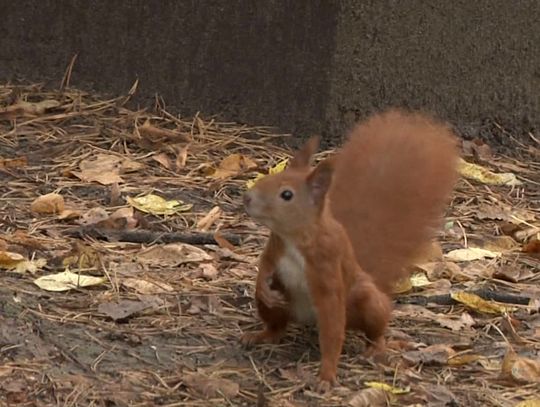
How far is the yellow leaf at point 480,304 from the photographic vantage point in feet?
11.3

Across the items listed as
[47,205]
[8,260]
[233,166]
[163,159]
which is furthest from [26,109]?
[8,260]

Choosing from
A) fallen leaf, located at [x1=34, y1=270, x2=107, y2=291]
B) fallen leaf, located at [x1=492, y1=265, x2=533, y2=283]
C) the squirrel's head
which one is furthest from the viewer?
fallen leaf, located at [x1=492, y1=265, x2=533, y2=283]

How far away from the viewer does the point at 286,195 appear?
110 inches

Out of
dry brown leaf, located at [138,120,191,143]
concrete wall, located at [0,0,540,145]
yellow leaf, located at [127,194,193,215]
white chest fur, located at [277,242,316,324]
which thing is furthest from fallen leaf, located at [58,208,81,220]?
white chest fur, located at [277,242,316,324]

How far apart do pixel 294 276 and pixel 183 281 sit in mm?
688

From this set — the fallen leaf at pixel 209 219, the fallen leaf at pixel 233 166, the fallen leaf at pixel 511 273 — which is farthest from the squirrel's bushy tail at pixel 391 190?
the fallen leaf at pixel 233 166

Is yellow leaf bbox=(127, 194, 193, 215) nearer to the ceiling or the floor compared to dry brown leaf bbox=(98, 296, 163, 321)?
nearer to the floor

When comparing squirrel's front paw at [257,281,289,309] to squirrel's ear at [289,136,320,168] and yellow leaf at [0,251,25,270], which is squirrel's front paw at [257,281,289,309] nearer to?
squirrel's ear at [289,136,320,168]

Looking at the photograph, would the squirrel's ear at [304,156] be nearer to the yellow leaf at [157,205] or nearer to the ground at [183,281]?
the ground at [183,281]

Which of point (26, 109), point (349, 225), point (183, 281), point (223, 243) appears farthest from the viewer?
point (26, 109)

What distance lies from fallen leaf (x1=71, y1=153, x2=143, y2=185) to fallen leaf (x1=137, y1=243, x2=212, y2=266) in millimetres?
678

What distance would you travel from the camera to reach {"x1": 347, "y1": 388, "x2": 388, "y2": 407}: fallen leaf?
2.77 metres

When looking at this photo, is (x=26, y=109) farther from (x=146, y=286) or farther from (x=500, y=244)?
(x=500, y=244)

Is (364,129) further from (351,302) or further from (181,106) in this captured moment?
(181,106)
